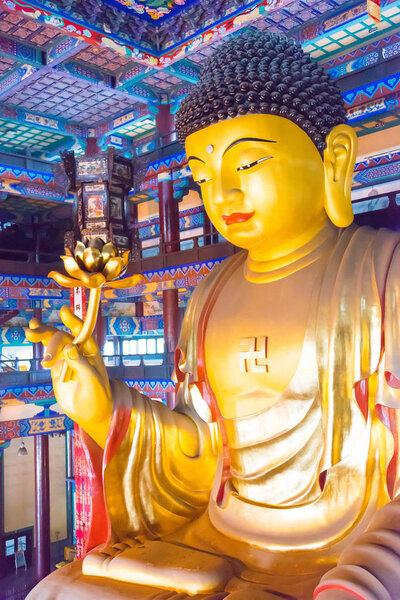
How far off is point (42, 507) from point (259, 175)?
8.30m

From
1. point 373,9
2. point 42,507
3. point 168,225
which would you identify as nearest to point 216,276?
point 373,9

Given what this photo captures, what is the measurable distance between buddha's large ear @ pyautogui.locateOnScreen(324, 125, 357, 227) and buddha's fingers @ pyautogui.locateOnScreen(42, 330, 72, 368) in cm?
90

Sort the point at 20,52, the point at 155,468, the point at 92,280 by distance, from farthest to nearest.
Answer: the point at 20,52
the point at 155,468
the point at 92,280

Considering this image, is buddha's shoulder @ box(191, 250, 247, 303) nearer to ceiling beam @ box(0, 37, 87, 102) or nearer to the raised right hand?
the raised right hand

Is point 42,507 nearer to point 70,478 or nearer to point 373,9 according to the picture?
point 70,478

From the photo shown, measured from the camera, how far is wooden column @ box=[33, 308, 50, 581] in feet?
28.5

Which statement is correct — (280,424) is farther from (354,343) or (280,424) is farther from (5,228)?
(5,228)

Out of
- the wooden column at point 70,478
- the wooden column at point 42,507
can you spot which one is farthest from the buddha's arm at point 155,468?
the wooden column at point 70,478

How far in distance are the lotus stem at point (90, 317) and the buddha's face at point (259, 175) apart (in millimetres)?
440

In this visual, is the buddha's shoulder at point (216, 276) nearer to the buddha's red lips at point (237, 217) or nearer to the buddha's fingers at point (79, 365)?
the buddha's red lips at point (237, 217)

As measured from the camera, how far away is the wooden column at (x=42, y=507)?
28.5 feet

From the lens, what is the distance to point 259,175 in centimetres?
181

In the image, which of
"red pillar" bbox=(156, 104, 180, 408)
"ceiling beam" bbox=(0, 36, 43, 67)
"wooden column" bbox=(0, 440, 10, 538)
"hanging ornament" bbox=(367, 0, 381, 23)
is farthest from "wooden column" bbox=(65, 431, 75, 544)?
"hanging ornament" bbox=(367, 0, 381, 23)

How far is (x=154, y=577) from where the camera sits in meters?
1.67
